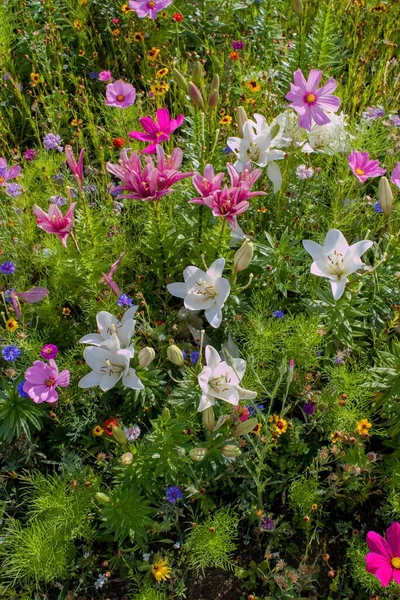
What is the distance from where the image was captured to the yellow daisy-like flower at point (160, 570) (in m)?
1.78

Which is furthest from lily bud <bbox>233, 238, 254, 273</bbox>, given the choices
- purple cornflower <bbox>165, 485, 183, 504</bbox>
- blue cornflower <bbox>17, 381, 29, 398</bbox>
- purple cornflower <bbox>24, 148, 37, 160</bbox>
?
purple cornflower <bbox>24, 148, 37, 160</bbox>

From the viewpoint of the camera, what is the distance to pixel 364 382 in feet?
6.67

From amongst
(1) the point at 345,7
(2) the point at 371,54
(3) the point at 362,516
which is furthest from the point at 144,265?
(1) the point at 345,7

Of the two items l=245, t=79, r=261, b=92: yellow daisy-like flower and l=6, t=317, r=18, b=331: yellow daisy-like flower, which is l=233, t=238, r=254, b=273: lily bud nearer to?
l=6, t=317, r=18, b=331: yellow daisy-like flower

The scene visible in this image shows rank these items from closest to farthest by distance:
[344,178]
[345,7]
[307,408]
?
[307,408] → [344,178] → [345,7]

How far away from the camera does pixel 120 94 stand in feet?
7.88

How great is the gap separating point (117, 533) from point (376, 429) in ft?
3.10

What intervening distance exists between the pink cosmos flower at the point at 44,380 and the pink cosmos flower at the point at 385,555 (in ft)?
3.44

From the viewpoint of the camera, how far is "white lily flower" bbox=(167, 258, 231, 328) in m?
1.79

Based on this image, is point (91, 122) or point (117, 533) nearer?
point (117, 533)

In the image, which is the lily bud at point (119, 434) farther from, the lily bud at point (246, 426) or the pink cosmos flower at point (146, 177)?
the pink cosmos flower at point (146, 177)

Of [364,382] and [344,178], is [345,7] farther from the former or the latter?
[364,382]

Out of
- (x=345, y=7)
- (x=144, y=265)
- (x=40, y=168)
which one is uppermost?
(x=345, y=7)

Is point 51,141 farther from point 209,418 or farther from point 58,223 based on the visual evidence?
point 209,418
